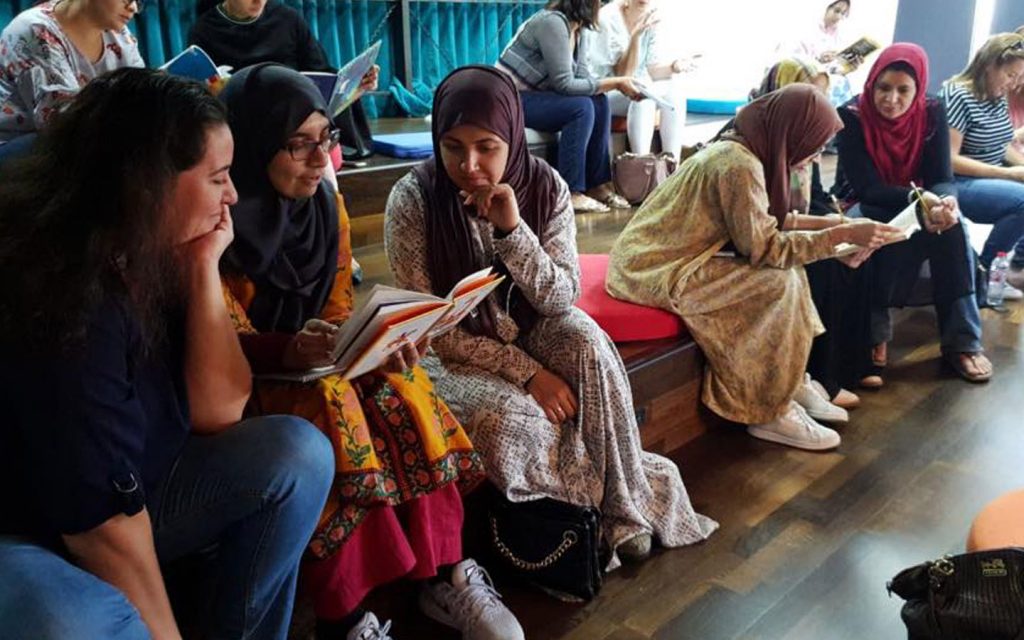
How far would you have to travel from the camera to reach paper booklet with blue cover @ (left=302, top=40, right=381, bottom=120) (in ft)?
8.46

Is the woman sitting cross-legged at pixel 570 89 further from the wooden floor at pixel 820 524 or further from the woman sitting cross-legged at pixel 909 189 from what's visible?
the wooden floor at pixel 820 524

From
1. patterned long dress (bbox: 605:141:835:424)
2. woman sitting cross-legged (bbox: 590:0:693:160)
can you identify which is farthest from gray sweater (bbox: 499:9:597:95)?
patterned long dress (bbox: 605:141:835:424)

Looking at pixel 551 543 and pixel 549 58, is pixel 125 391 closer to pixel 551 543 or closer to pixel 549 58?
pixel 551 543

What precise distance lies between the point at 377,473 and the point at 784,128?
141 cm

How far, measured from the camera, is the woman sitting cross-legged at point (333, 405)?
1338mm

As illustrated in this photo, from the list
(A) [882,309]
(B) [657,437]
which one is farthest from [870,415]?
(B) [657,437]

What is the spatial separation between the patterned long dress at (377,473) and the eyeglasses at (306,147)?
0.22m

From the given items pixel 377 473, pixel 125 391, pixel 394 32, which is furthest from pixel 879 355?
pixel 394 32

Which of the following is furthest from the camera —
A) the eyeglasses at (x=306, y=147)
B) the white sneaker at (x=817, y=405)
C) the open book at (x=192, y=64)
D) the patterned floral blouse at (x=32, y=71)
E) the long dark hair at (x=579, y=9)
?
the long dark hair at (x=579, y=9)

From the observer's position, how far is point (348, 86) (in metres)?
2.72

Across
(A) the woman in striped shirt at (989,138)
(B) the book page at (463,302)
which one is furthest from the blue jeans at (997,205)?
(B) the book page at (463,302)

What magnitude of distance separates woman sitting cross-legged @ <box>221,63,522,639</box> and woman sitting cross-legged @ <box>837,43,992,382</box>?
1.73 m

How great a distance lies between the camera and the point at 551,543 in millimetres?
1592

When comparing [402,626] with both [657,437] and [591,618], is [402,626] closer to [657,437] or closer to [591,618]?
[591,618]
